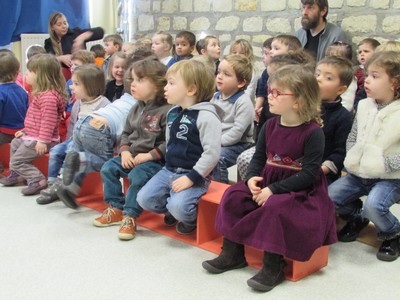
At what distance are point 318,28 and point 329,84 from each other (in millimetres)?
2224

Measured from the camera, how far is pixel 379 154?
2.39m

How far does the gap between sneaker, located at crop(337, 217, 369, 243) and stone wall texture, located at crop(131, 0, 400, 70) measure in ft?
7.50

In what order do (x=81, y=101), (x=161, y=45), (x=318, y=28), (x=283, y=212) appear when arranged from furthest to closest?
(x=161, y=45) → (x=318, y=28) → (x=81, y=101) → (x=283, y=212)

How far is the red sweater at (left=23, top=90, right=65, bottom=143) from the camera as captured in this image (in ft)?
11.2

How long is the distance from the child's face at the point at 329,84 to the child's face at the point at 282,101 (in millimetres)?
490

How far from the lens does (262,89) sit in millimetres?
3756

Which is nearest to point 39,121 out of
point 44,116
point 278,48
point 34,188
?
point 44,116

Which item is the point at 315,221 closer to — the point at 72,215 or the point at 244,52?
the point at 72,215

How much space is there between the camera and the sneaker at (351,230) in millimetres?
2646

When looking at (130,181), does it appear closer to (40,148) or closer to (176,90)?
(176,90)

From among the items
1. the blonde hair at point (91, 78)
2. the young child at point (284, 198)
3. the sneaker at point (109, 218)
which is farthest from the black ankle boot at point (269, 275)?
the blonde hair at point (91, 78)

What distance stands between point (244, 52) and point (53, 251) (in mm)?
2777

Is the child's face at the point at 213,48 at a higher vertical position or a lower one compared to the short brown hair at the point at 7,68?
higher

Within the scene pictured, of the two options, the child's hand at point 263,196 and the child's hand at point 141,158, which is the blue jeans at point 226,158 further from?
the child's hand at point 263,196
